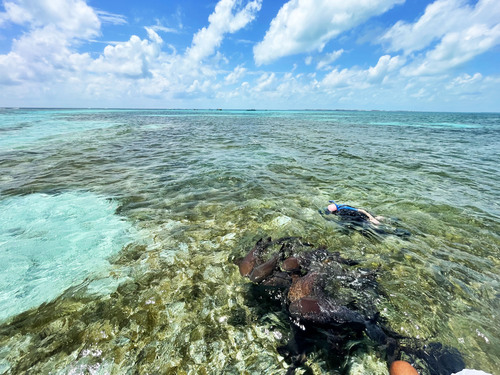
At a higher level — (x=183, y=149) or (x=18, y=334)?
(x=18, y=334)

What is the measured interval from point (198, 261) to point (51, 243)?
14.0 ft

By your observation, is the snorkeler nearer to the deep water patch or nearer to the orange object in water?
the orange object in water

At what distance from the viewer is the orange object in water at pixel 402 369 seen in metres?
3.08

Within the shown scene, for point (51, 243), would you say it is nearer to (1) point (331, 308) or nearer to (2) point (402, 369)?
(1) point (331, 308)

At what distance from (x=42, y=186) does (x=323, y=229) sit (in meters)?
12.5

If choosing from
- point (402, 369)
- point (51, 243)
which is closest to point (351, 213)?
point (402, 369)

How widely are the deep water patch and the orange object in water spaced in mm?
6050

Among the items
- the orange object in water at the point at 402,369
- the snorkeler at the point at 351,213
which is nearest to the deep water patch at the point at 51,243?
the orange object in water at the point at 402,369

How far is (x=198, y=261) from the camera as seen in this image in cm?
559

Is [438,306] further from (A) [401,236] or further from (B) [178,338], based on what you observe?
(B) [178,338]

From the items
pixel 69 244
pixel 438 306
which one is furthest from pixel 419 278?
pixel 69 244

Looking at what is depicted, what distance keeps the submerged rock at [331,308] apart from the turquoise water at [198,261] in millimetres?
207

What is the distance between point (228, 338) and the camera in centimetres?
373

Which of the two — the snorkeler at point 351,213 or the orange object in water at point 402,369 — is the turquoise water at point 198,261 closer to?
the orange object in water at point 402,369
